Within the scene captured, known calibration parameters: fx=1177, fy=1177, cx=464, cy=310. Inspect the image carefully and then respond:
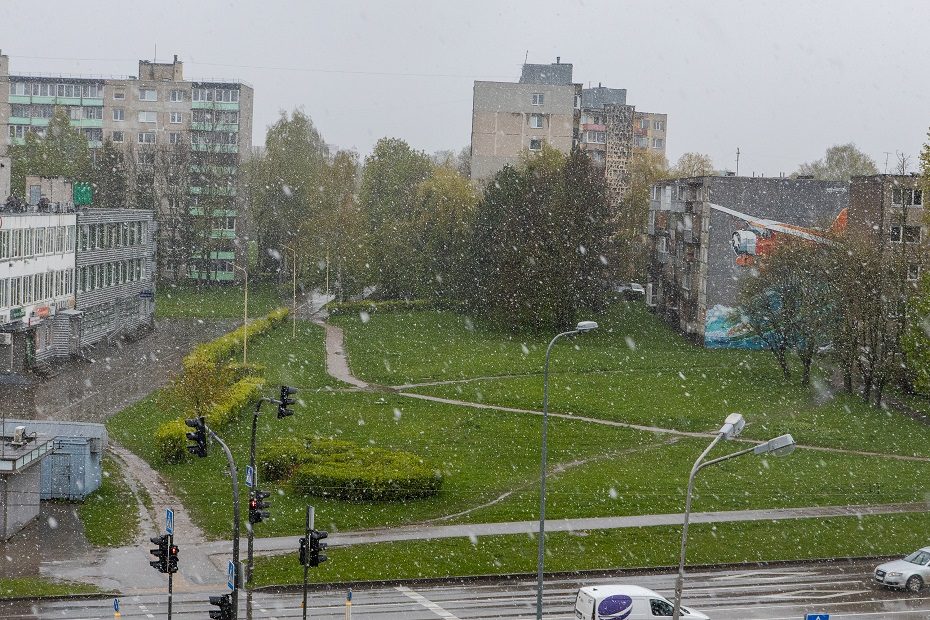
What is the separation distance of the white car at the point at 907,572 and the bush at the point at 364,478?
1359 cm

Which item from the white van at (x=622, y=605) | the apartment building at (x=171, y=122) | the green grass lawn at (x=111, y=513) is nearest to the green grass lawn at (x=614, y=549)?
the green grass lawn at (x=111, y=513)

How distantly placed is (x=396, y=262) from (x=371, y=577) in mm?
62425

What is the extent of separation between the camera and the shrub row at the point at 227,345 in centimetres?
5594

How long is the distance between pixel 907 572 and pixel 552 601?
9370 mm

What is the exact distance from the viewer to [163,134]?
371 feet

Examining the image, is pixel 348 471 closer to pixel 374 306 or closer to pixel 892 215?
pixel 892 215

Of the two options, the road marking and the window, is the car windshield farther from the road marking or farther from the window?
the window

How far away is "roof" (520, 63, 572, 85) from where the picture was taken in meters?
117

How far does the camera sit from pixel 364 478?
3659 cm

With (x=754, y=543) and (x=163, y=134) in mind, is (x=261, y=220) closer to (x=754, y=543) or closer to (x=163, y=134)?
(x=163, y=134)

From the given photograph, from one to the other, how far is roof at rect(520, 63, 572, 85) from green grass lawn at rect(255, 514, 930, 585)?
84.5m

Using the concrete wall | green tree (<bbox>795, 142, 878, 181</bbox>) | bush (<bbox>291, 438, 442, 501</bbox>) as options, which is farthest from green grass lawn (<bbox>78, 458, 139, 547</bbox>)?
green tree (<bbox>795, 142, 878, 181</bbox>)

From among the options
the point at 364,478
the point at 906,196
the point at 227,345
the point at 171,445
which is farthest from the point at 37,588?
the point at 906,196

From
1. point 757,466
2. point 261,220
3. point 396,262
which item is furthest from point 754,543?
Answer: point 261,220
